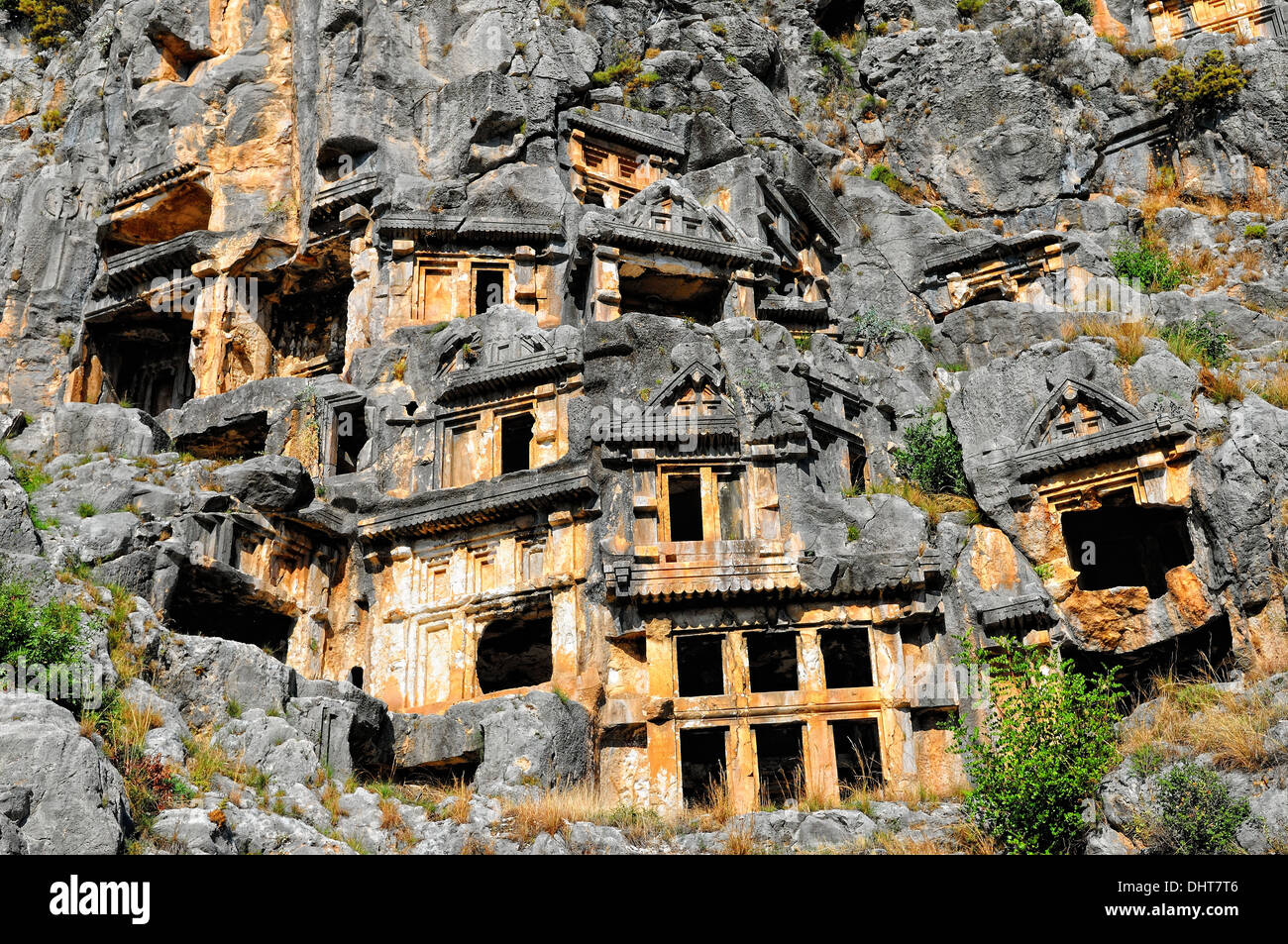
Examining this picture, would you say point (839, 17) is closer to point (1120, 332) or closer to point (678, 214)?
point (678, 214)

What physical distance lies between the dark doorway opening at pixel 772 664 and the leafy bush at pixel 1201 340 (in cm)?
1126

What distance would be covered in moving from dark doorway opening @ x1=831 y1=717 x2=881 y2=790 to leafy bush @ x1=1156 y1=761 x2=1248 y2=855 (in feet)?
24.6

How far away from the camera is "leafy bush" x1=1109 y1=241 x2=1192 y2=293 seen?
114ft

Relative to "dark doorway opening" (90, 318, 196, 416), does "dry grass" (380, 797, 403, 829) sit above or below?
below

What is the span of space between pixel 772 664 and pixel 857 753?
7212 mm

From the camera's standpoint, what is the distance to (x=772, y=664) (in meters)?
31.5

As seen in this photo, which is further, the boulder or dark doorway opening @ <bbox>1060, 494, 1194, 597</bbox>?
the boulder

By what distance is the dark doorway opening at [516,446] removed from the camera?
102 ft

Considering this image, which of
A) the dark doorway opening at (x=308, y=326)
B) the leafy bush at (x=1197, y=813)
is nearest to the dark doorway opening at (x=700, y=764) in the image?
the leafy bush at (x=1197, y=813)

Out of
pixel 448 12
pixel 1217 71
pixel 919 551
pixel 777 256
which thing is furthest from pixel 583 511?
pixel 1217 71

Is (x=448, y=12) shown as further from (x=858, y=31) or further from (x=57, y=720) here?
(x=57, y=720)

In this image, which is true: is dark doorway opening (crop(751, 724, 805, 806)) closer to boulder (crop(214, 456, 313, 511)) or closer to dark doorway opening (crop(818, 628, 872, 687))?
dark doorway opening (crop(818, 628, 872, 687))

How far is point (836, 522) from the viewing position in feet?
89.0

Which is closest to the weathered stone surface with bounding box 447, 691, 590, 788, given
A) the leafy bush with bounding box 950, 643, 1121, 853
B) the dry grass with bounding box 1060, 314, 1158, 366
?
the leafy bush with bounding box 950, 643, 1121, 853
